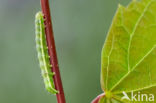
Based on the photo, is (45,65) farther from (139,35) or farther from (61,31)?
(61,31)

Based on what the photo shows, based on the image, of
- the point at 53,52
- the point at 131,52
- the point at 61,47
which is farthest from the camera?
the point at 61,47

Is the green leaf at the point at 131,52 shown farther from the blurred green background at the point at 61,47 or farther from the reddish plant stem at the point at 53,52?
the blurred green background at the point at 61,47

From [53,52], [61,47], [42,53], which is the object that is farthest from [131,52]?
[61,47]

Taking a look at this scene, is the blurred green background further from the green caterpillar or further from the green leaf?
the green leaf

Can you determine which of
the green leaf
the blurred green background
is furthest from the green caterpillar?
the blurred green background

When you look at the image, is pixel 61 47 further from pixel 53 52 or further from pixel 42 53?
pixel 53 52

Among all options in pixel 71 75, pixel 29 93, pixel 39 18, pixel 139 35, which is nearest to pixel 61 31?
pixel 71 75
